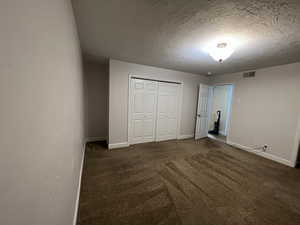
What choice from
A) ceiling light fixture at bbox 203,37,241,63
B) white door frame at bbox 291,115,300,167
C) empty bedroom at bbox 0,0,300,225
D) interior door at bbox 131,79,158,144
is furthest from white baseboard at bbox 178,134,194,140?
ceiling light fixture at bbox 203,37,241,63

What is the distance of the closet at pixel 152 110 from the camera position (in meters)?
3.68

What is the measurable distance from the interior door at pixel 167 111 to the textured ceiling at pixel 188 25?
1.67m

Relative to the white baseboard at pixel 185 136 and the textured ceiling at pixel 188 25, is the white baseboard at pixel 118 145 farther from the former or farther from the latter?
the textured ceiling at pixel 188 25

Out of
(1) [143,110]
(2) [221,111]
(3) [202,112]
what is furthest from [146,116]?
(2) [221,111]

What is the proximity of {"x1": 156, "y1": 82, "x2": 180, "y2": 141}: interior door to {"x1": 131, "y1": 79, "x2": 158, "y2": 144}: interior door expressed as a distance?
0.19 m

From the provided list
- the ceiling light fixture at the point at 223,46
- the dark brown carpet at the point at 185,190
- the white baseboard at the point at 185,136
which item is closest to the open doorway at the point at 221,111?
the white baseboard at the point at 185,136

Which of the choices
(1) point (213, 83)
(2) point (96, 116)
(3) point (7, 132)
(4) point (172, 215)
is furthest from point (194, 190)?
(1) point (213, 83)

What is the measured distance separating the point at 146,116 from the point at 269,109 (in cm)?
335

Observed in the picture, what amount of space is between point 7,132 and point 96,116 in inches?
156

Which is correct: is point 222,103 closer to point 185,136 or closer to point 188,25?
point 185,136

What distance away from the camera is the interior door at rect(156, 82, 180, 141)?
4.07 m

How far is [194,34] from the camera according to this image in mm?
1843

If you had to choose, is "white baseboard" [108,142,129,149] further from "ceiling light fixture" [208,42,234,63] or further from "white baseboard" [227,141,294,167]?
"white baseboard" [227,141,294,167]

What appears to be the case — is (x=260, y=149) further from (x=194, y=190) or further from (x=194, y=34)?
(x=194, y=34)
